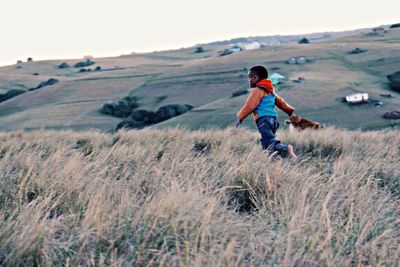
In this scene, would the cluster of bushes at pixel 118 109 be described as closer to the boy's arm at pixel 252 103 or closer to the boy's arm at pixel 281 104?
the boy's arm at pixel 281 104

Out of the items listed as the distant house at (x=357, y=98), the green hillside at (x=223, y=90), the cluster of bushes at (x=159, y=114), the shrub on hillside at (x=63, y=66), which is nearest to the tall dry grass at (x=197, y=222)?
the green hillside at (x=223, y=90)

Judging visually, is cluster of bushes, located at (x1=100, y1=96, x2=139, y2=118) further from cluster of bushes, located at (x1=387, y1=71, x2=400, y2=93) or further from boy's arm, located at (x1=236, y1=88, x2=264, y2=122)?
boy's arm, located at (x1=236, y1=88, x2=264, y2=122)

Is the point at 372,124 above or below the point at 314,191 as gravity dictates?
below

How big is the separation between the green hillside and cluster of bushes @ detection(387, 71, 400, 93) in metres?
0.68

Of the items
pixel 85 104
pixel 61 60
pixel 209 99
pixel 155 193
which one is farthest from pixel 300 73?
pixel 61 60

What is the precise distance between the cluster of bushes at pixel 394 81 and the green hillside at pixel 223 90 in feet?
2.23

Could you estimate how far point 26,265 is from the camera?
303 centimetres

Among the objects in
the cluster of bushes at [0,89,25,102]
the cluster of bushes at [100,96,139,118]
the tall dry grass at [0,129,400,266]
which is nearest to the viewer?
the tall dry grass at [0,129,400,266]

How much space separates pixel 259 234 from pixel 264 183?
1.43 metres

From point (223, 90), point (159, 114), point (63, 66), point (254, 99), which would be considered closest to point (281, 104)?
point (254, 99)

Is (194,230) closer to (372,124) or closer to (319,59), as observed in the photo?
(372,124)

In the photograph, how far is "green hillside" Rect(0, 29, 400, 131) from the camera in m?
41.9

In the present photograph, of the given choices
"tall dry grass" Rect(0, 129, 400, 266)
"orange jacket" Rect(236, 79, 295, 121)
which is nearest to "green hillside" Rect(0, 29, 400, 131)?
"orange jacket" Rect(236, 79, 295, 121)

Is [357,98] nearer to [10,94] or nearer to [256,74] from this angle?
[256,74]
